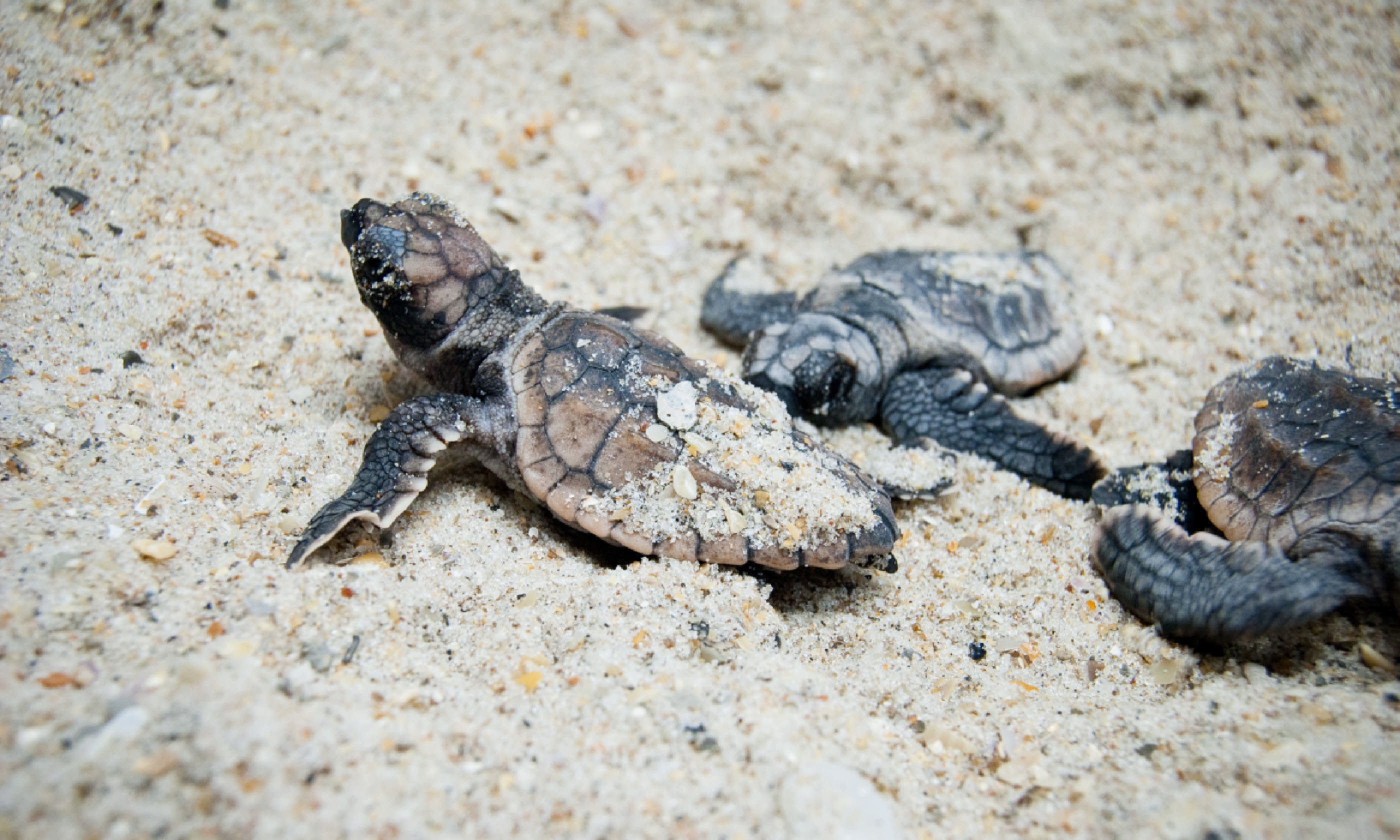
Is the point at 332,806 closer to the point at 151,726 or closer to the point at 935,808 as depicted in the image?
the point at 151,726

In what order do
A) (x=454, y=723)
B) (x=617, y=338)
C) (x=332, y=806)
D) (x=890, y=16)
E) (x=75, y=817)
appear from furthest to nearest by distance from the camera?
(x=890, y=16) < (x=617, y=338) < (x=454, y=723) < (x=332, y=806) < (x=75, y=817)

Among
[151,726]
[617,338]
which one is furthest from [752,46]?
[151,726]

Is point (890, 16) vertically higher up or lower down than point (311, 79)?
higher up

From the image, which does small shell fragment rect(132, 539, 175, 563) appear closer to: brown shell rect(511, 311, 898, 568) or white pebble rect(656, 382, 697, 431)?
brown shell rect(511, 311, 898, 568)

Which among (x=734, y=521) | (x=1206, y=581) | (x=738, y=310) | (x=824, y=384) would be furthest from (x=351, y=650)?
(x=1206, y=581)

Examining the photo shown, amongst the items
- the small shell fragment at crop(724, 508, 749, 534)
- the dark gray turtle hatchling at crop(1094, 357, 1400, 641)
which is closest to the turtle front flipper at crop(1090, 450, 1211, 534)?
the dark gray turtle hatchling at crop(1094, 357, 1400, 641)

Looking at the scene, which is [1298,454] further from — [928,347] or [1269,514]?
[928,347]

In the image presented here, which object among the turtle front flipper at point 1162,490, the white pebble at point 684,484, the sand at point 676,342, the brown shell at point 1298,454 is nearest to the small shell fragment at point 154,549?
the sand at point 676,342
